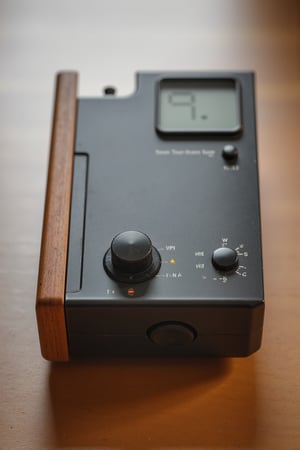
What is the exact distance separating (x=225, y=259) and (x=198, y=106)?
25 cm

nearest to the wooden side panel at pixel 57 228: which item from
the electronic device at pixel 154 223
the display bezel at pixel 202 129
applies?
the electronic device at pixel 154 223

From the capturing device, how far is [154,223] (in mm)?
819

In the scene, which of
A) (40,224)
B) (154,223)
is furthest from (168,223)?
(40,224)

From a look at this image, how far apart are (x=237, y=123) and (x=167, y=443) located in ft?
1.28

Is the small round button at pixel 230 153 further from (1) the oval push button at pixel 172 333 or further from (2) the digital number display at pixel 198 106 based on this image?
(1) the oval push button at pixel 172 333

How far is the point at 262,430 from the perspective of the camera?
76 centimetres

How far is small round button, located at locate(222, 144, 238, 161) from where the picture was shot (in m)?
0.87

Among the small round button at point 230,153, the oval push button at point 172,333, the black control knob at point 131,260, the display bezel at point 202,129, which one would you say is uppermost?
the display bezel at point 202,129

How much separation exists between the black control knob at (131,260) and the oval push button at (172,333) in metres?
0.05

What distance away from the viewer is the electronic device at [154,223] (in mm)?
755

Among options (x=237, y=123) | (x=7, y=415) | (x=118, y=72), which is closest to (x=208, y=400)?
(x=7, y=415)

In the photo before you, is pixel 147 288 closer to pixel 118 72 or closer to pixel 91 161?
pixel 91 161

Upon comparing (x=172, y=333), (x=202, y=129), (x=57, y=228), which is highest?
(x=202, y=129)

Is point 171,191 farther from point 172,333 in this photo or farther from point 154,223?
point 172,333
